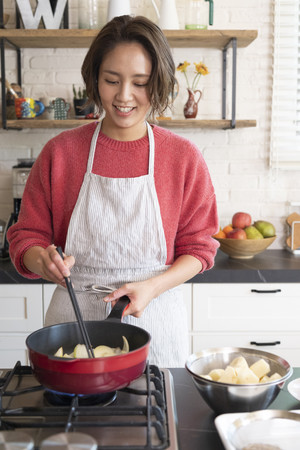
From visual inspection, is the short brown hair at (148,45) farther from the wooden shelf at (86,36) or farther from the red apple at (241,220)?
the red apple at (241,220)

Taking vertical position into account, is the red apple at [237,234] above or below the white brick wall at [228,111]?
below

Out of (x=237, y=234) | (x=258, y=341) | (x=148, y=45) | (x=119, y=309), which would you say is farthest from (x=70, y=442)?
(x=237, y=234)

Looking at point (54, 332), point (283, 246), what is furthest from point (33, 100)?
point (54, 332)

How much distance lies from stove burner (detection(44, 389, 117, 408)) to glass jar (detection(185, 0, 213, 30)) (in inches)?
87.8

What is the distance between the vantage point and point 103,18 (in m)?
2.93

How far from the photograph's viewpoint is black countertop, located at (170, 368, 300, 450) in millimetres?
914

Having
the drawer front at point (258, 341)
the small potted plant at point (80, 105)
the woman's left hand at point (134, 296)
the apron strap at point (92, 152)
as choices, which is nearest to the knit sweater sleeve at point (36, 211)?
the apron strap at point (92, 152)

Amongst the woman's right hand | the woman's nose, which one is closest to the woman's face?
the woman's nose

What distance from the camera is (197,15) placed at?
9.30 feet

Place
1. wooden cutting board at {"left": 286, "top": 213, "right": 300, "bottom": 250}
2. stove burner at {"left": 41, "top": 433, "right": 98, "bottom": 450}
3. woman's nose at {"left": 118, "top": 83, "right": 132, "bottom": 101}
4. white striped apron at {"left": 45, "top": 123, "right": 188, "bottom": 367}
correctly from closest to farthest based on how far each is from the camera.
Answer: stove burner at {"left": 41, "top": 433, "right": 98, "bottom": 450} → woman's nose at {"left": 118, "top": 83, "right": 132, "bottom": 101} → white striped apron at {"left": 45, "top": 123, "right": 188, "bottom": 367} → wooden cutting board at {"left": 286, "top": 213, "right": 300, "bottom": 250}

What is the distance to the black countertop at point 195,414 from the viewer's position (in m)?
→ 0.91

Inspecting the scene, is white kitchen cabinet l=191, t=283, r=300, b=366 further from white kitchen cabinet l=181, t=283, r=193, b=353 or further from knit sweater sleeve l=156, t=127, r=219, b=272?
knit sweater sleeve l=156, t=127, r=219, b=272

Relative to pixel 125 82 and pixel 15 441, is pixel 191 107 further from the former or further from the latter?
pixel 15 441

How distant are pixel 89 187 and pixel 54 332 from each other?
1.86ft
